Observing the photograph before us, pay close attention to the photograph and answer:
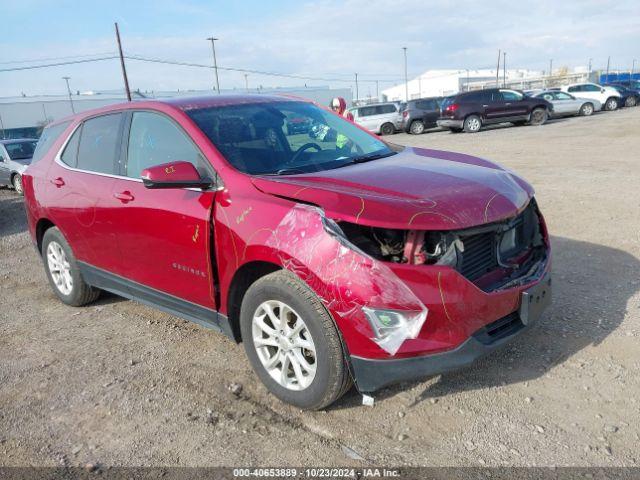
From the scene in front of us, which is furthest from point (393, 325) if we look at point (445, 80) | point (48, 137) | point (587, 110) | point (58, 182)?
point (445, 80)

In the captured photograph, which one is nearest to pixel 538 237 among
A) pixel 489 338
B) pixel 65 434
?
pixel 489 338

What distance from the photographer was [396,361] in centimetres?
266

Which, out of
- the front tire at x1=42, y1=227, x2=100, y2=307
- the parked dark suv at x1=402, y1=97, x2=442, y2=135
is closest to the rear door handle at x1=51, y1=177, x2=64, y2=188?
the front tire at x1=42, y1=227, x2=100, y2=307

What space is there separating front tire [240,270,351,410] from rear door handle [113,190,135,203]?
126 centimetres

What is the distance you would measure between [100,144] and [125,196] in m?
0.72

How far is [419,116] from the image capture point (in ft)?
86.4

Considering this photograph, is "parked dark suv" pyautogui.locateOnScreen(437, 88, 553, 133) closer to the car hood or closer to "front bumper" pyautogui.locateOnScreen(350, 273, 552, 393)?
the car hood

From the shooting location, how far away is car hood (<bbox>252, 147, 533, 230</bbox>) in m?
2.68

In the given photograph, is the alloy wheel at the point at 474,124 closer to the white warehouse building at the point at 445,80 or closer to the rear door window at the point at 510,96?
the rear door window at the point at 510,96

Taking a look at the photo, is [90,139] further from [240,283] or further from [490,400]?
[490,400]

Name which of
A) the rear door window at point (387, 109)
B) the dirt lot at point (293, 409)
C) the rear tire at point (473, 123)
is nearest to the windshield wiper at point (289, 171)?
the dirt lot at point (293, 409)

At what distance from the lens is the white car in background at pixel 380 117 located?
2705cm

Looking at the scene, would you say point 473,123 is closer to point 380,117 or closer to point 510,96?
point 510,96

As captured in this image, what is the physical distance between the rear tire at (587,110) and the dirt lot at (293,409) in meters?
25.1
